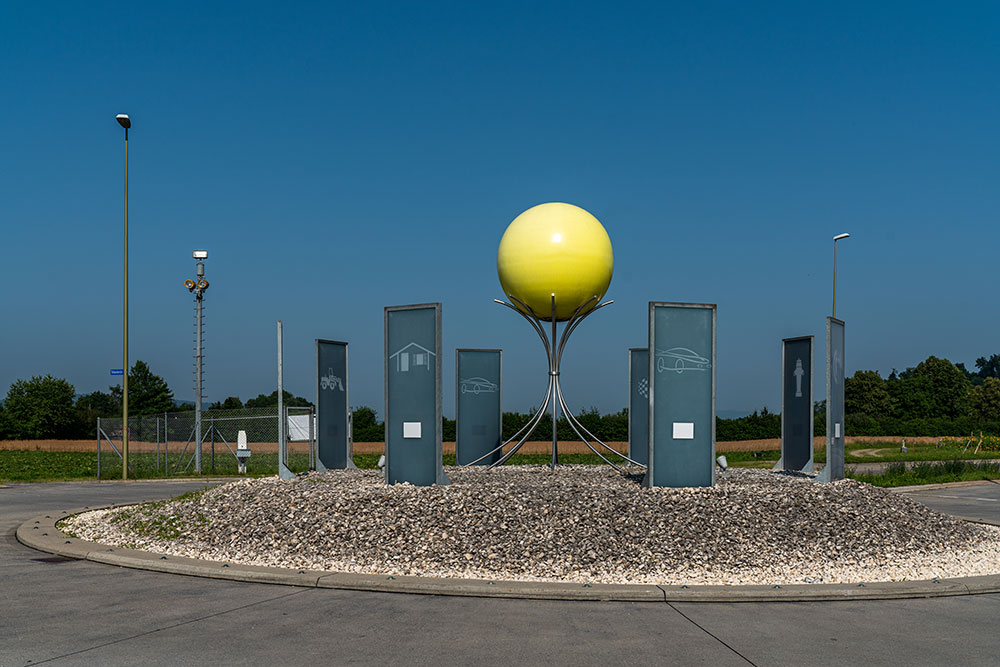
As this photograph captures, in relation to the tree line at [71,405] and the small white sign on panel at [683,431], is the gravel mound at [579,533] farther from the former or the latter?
the tree line at [71,405]

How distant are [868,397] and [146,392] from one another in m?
75.0

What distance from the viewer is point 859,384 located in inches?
3447

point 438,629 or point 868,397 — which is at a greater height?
point 438,629

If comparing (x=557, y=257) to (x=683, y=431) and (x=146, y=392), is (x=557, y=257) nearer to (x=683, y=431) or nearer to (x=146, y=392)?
(x=683, y=431)

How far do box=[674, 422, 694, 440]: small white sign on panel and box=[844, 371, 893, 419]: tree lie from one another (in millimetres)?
82335

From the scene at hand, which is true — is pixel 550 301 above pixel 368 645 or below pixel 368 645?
above

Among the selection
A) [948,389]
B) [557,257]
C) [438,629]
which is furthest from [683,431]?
[948,389]

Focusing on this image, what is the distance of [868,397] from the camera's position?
87.3 meters

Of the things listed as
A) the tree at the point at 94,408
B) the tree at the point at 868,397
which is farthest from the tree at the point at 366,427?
the tree at the point at 868,397

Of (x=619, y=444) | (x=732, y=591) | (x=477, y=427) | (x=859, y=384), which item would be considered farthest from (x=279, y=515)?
(x=859, y=384)

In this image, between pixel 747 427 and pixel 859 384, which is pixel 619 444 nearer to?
pixel 747 427

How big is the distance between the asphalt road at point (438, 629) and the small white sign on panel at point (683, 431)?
4143mm

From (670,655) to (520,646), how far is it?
1.18 m

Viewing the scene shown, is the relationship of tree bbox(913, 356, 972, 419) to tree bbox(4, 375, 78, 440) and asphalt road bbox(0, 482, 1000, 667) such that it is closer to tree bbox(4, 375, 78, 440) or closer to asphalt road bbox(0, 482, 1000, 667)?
tree bbox(4, 375, 78, 440)
